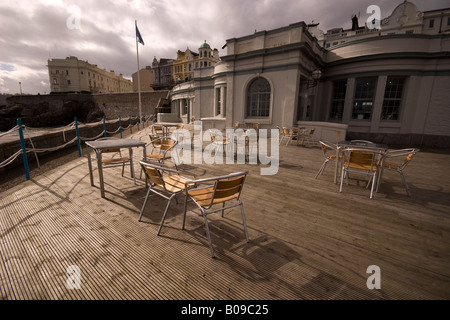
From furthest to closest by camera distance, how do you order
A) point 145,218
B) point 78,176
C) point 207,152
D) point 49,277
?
point 207,152
point 78,176
point 145,218
point 49,277

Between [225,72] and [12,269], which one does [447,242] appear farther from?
[225,72]

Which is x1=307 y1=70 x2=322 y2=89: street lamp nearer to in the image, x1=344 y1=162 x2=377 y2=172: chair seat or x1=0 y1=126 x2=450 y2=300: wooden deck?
x1=344 y1=162 x2=377 y2=172: chair seat

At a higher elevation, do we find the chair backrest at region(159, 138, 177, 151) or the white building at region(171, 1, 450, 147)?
the white building at region(171, 1, 450, 147)

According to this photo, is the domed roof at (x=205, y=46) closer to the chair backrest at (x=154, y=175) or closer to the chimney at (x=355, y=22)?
the chimney at (x=355, y=22)

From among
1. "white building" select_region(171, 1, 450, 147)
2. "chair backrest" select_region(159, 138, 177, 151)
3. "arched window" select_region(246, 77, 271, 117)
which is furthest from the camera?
"arched window" select_region(246, 77, 271, 117)

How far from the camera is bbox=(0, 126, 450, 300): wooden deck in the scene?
6.27ft

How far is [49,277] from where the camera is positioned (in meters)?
2.00

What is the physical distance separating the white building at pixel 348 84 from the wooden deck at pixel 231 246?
8.00 meters

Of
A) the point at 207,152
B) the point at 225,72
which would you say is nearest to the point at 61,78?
the point at 225,72

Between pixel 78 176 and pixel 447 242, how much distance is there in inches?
273

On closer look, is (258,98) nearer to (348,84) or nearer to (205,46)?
(348,84)

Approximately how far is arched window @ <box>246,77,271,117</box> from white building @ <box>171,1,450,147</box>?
0.03m

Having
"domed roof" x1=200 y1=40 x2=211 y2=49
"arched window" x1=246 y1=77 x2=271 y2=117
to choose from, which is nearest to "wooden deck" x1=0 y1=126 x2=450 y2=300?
"arched window" x1=246 y1=77 x2=271 y2=117
